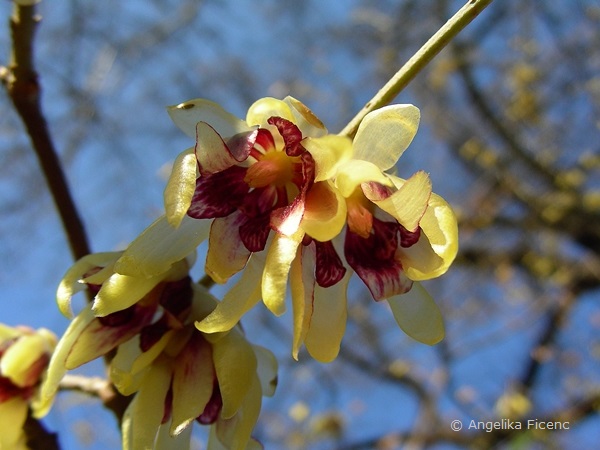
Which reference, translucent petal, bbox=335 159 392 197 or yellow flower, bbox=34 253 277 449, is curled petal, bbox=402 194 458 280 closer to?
translucent petal, bbox=335 159 392 197

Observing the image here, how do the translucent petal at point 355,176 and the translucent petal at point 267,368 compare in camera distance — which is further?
the translucent petal at point 267,368

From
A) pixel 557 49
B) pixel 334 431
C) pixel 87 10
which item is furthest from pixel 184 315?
pixel 557 49

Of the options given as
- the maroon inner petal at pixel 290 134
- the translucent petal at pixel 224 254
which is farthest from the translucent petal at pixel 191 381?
the maroon inner petal at pixel 290 134

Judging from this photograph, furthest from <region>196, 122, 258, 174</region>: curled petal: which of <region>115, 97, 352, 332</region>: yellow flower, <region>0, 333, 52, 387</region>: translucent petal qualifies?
<region>0, 333, 52, 387</region>: translucent petal

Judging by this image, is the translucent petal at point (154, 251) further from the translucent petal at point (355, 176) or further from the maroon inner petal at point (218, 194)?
the translucent petal at point (355, 176)

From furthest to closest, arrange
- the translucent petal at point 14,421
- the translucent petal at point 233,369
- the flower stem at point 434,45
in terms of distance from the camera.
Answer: the translucent petal at point 14,421, the translucent petal at point 233,369, the flower stem at point 434,45

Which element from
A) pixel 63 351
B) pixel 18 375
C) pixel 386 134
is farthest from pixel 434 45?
pixel 18 375

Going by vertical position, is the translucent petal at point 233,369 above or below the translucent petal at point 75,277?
below
